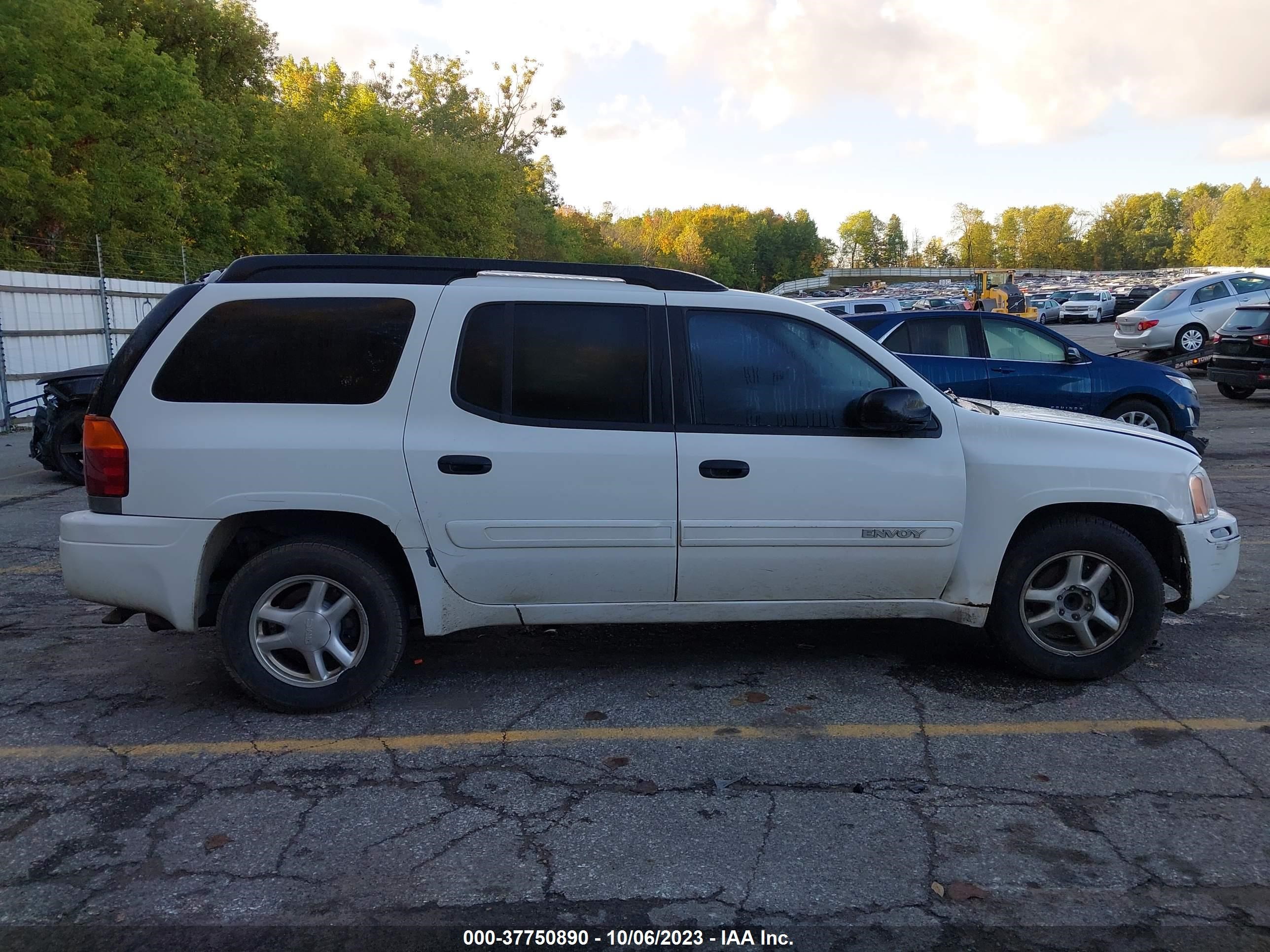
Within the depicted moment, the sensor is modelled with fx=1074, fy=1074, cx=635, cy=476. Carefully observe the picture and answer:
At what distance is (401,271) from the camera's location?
4602 millimetres

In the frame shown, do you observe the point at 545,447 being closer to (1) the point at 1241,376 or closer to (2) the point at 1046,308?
(1) the point at 1241,376

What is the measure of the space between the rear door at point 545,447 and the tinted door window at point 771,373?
19cm

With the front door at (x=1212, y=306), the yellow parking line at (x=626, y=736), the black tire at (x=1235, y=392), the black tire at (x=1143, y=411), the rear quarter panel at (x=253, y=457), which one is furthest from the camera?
the front door at (x=1212, y=306)

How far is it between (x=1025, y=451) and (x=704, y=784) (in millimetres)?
2061

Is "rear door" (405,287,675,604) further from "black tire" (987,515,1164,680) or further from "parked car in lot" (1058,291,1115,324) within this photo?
"parked car in lot" (1058,291,1115,324)

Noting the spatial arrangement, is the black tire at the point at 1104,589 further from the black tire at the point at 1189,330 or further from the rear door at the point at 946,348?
the black tire at the point at 1189,330

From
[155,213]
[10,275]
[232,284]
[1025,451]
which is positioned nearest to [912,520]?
[1025,451]

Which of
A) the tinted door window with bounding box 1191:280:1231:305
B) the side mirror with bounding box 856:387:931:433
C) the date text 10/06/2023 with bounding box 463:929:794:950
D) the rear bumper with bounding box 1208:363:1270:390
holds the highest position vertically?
the tinted door window with bounding box 1191:280:1231:305

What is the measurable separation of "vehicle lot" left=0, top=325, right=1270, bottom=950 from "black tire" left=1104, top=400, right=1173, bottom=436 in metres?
5.73

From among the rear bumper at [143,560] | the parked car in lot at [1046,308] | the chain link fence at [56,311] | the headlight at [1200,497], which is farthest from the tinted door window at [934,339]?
the parked car in lot at [1046,308]

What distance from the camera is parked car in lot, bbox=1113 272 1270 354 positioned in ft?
72.0

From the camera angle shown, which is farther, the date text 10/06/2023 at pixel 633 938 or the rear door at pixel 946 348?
the rear door at pixel 946 348

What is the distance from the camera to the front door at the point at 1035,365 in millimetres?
10703

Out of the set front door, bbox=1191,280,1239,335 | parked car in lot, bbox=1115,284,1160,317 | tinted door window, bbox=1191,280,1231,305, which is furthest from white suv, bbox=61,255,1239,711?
parked car in lot, bbox=1115,284,1160,317
